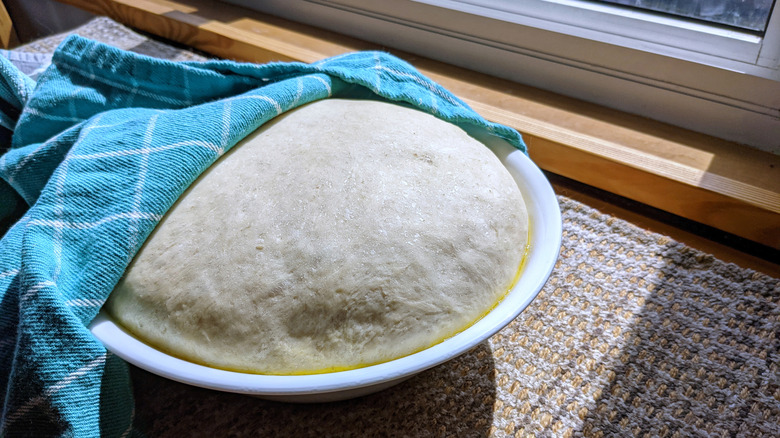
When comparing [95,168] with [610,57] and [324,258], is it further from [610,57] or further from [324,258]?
[610,57]

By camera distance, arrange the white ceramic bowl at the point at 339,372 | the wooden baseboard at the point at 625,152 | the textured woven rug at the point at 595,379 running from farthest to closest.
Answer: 1. the wooden baseboard at the point at 625,152
2. the textured woven rug at the point at 595,379
3. the white ceramic bowl at the point at 339,372

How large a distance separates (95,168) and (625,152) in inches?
29.9

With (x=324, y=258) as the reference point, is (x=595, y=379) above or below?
below

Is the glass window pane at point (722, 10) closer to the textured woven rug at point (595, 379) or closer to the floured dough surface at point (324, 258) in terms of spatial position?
the textured woven rug at point (595, 379)

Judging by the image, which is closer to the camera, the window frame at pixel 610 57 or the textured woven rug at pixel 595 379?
the textured woven rug at pixel 595 379

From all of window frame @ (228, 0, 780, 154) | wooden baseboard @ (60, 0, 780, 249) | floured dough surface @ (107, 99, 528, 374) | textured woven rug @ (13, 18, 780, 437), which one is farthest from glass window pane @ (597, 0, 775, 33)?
floured dough surface @ (107, 99, 528, 374)

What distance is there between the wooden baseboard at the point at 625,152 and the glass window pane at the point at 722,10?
0.18m

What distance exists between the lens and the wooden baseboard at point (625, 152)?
797 millimetres

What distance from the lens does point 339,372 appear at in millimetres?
478

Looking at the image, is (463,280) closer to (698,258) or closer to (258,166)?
(258,166)

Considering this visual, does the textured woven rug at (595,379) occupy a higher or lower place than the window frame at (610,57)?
lower

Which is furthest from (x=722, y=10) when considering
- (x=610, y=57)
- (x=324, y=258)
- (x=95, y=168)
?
(x=95, y=168)

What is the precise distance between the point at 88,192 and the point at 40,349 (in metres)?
0.16

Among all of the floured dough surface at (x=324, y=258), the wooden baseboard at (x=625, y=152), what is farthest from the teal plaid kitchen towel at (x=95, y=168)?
the wooden baseboard at (x=625, y=152)
